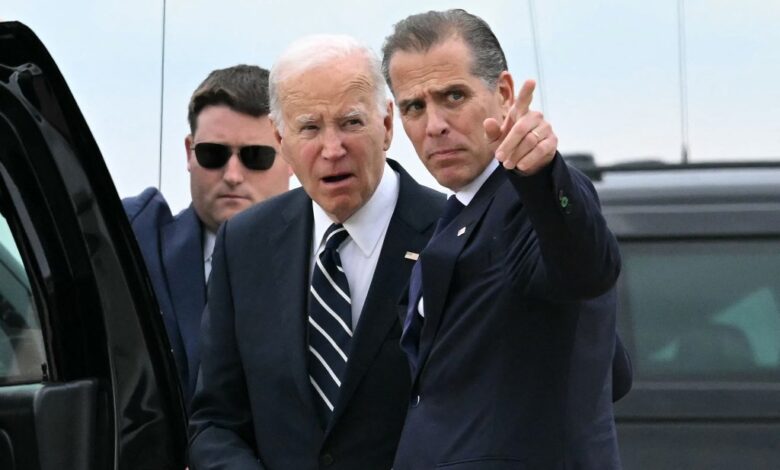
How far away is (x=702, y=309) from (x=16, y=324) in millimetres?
2685

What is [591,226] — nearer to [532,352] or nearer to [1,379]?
[532,352]

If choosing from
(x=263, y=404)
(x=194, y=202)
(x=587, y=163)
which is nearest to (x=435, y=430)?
(x=263, y=404)

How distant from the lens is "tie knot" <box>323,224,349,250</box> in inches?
130

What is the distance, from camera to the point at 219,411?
334cm

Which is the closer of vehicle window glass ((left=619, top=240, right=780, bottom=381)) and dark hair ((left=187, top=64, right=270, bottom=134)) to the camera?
dark hair ((left=187, top=64, right=270, bottom=134))

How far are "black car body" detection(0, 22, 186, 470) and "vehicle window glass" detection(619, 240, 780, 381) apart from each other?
2.44 metres

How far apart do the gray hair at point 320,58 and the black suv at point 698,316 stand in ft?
6.13

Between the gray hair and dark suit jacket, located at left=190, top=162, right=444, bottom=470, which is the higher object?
the gray hair

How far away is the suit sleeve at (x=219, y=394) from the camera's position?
3283 mm

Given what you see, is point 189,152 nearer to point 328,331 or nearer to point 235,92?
point 235,92

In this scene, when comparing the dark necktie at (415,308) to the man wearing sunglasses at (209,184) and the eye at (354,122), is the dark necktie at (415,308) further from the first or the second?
the man wearing sunglasses at (209,184)

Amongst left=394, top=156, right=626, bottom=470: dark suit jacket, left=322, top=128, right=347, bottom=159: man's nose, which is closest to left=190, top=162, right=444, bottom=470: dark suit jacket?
left=322, top=128, right=347, bottom=159: man's nose

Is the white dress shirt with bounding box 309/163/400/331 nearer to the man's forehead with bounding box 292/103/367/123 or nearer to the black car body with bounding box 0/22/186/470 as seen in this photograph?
the man's forehead with bounding box 292/103/367/123

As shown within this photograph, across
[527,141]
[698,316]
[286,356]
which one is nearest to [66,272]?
[286,356]
